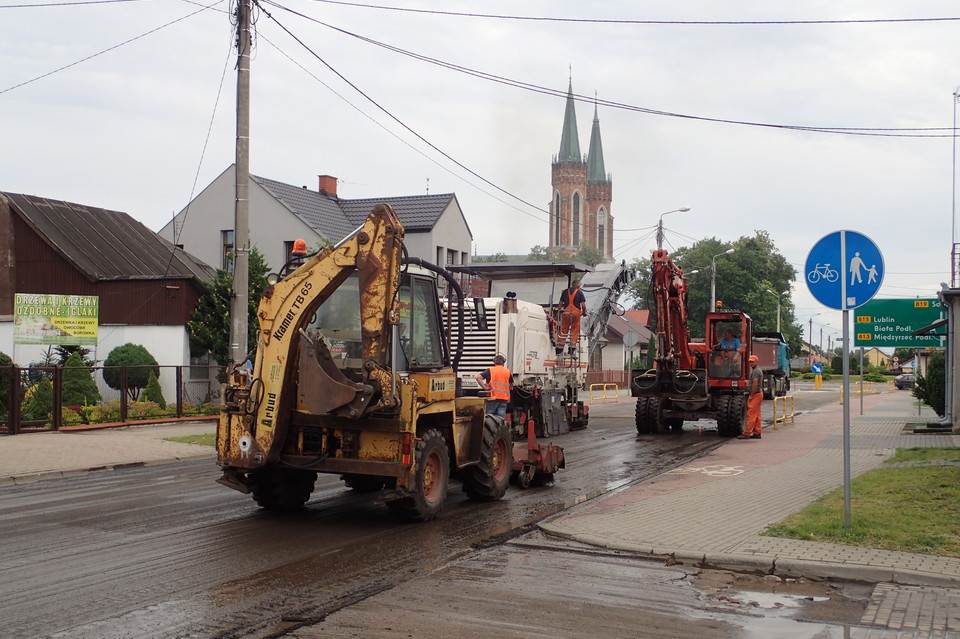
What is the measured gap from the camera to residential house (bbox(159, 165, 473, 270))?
133 ft

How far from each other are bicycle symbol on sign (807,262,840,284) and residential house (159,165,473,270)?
31.0 m

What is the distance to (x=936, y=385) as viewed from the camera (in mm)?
27547

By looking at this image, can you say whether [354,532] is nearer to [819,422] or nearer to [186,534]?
[186,534]

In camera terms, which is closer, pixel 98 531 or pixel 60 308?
pixel 98 531

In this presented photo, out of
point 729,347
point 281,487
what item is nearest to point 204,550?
point 281,487

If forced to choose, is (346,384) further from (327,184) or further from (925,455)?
(327,184)

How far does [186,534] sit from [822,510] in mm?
6851

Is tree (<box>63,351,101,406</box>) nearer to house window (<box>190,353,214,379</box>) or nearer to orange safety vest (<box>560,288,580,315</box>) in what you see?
house window (<box>190,353,214,379</box>)

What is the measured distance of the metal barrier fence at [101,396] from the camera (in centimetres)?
1930

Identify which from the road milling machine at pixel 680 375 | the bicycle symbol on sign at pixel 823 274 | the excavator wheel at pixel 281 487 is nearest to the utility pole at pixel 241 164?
the excavator wheel at pixel 281 487

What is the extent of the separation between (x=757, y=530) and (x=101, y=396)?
1878 centimetres

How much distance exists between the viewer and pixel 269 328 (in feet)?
32.2

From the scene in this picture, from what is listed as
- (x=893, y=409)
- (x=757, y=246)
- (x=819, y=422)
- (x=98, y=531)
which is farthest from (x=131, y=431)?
(x=757, y=246)

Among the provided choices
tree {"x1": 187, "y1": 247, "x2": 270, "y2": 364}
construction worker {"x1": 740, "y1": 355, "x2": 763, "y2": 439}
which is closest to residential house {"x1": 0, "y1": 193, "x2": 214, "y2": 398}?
tree {"x1": 187, "y1": 247, "x2": 270, "y2": 364}
